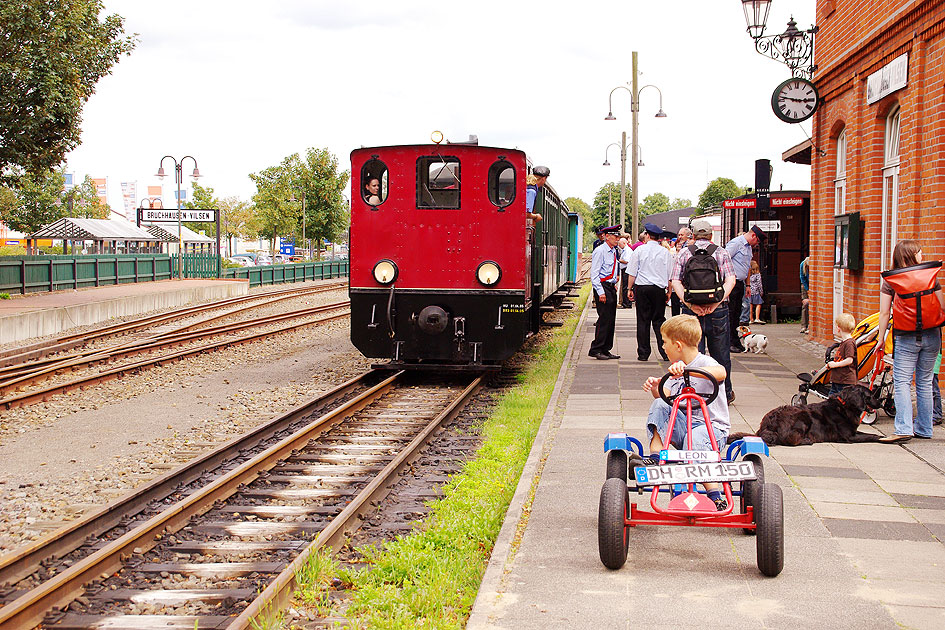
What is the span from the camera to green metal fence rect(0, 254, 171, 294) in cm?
2381

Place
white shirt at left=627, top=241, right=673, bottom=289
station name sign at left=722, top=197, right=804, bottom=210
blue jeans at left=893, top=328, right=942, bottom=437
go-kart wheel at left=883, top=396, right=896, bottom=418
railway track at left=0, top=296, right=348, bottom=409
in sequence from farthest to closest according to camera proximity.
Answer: station name sign at left=722, top=197, right=804, bottom=210 → white shirt at left=627, top=241, right=673, bottom=289 → railway track at left=0, top=296, right=348, bottom=409 → go-kart wheel at left=883, top=396, right=896, bottom=418 → blue jeans at left=893, top=328, right=942, bottom=437

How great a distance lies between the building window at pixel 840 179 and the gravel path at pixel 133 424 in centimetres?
783

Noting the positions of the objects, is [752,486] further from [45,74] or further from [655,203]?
[655,203]

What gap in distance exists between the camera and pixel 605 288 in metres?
12.6

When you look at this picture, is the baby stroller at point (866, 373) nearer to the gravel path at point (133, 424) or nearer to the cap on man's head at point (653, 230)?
the cap on man's head at point (653, 230)

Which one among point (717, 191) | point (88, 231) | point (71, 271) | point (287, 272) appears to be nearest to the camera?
point (71, 271)

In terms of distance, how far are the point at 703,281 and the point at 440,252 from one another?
3.63 meters

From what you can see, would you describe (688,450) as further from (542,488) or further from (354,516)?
(354,516)

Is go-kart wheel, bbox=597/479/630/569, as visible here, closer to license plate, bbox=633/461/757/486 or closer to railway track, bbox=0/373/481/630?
license plate, bbox=633/461/757/486

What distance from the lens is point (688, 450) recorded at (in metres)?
4.51

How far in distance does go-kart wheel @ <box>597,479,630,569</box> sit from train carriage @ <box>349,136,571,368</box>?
672cm

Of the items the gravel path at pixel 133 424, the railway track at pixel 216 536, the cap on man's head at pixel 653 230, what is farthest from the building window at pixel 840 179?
the railway track at pixel 216 536

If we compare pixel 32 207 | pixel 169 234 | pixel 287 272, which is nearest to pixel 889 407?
pixel 287 272

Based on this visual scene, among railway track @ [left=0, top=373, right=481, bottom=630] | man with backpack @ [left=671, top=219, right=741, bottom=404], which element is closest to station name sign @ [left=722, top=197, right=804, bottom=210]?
man with backpack @ [left=671, top=219, right=741, bottom=404]
